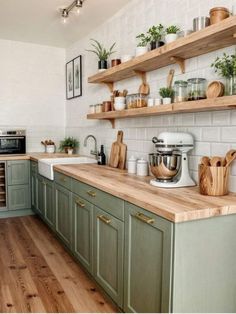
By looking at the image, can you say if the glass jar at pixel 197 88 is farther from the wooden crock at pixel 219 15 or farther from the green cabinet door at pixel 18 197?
the green cabinet door at pixel 18 197

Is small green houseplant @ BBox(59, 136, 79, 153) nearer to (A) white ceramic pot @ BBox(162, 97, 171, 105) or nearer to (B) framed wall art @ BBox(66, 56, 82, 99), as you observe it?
(B) framed wall art @ BBox(66, 56, 82, 99)

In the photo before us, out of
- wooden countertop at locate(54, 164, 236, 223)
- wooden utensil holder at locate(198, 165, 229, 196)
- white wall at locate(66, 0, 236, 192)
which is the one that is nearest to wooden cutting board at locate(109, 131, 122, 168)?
white wall at locate(66, 0, 236, 192)

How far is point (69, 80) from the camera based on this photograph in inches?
186

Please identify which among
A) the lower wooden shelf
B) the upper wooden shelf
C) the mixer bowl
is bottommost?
the mixer bowl

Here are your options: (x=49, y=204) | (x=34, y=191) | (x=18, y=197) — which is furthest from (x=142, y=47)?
(x=18, y=197)

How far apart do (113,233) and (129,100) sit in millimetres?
1313

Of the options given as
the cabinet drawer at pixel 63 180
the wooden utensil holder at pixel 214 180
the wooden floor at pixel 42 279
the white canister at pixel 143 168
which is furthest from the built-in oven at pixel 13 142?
the wooden utensil holder at pixel 214 180

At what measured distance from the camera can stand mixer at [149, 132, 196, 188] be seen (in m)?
2.05

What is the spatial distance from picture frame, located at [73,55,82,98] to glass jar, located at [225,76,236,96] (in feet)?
9.21

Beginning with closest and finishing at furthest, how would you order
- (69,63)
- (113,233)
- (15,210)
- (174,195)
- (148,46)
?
1. (174,195)
2. (113,233)
3. (148,46)
4. (15,210)
5. (69,63)

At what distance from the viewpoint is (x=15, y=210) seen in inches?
167

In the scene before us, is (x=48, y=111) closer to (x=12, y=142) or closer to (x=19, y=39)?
(x=12, y=142)

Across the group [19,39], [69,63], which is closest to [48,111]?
[69,63]

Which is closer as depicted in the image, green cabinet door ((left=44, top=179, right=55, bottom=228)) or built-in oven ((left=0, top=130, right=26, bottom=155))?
green cabinet door ((left=44, top=179, right=55, bottom=228))
